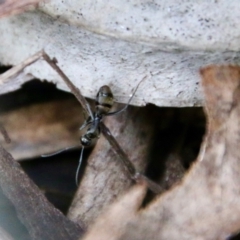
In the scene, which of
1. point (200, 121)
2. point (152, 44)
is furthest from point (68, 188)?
point (152, 44)

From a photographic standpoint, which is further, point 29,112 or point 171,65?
point 29,112

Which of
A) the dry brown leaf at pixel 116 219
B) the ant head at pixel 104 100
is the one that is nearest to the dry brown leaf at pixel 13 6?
the ant head at pixel 104 100

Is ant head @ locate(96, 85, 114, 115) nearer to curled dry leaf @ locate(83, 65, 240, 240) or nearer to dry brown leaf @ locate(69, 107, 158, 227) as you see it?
dry brown leaf @ locate(69, 107, 158, 227)

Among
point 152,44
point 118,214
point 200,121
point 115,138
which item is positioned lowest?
point 200,121

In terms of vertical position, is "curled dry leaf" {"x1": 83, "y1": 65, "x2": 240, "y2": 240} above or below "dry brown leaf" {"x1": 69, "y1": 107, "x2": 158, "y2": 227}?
above

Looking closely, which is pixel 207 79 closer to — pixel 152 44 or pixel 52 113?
pixel 152 44

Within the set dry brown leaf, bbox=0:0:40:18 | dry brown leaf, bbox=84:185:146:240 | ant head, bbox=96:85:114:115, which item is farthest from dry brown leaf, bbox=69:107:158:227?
dry brown leaf, bbox=0:0:40:18

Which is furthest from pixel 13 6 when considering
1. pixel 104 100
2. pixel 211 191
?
pixel 211 191

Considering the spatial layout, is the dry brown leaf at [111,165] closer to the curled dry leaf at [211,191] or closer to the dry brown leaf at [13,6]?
the curled dry leaf at [211,191]

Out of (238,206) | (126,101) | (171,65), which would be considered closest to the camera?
(238,206)
